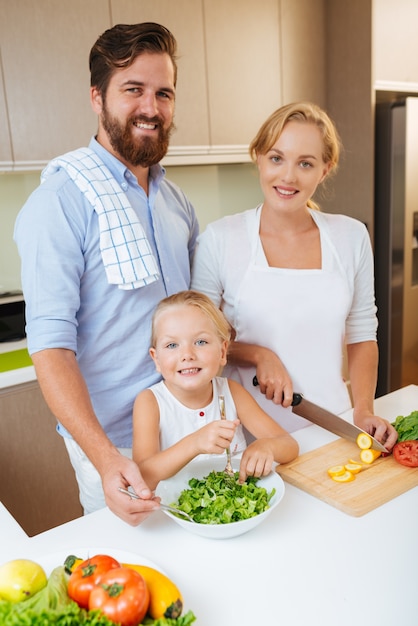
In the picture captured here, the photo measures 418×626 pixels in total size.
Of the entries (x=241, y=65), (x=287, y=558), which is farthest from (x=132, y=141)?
(x=241, y=65)

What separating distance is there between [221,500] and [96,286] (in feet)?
1.89

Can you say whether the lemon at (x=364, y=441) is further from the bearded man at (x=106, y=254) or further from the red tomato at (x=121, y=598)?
the red tomato at (x=121, y=598)

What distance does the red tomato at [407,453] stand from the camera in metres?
1.18

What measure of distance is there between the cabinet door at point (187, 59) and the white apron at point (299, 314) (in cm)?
127

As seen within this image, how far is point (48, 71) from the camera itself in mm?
2160

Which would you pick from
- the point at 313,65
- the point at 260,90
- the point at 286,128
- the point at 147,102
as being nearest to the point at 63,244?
the point at 147,102

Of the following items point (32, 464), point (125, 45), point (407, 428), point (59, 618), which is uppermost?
point (125, 45)

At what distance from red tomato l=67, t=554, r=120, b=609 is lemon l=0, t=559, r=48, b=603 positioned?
0.05 m

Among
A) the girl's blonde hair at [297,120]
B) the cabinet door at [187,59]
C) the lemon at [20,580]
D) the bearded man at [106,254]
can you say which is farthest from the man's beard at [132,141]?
the cabinet door at [187,59]

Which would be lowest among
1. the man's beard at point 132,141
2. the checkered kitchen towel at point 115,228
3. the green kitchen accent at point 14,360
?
the green kitchen accent at point 14,360

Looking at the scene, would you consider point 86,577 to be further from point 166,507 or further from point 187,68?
point 187,68

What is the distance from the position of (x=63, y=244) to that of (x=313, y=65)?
7.47ft

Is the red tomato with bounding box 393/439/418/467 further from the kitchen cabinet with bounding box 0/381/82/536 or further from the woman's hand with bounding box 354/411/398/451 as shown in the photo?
the kitchen cabinet with bounding box 0/381/82/536

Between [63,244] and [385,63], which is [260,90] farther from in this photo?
[63,244]
